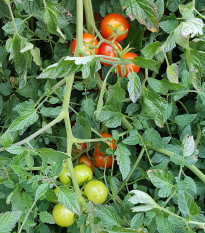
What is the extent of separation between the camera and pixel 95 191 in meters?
0.70

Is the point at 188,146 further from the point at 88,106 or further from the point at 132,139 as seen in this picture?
the point at 88,106

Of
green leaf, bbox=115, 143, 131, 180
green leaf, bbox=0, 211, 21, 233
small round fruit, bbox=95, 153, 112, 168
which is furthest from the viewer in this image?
small round fruit, bbox=95, 153, 112, 168

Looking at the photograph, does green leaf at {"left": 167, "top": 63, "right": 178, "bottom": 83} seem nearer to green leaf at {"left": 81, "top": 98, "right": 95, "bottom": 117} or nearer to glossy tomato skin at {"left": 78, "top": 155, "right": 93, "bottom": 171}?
green leaf at {"left": 81, "top": 98, "right": 95, "bottom": 117}

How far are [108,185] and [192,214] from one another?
0.84 feet

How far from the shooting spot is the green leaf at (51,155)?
0.59 metres

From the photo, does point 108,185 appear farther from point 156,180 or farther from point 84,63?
point 84,63

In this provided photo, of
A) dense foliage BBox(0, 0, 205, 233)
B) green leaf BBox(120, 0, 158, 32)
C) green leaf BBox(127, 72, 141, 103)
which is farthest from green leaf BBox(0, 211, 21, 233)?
green leaf BBox(120, 0, 158, 32)

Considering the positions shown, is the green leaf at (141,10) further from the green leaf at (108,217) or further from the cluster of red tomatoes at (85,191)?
the green leaf at (108,217)

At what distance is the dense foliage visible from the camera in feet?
1.96

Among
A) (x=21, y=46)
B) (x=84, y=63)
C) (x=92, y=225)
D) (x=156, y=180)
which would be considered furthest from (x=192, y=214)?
(x=21, y=46)

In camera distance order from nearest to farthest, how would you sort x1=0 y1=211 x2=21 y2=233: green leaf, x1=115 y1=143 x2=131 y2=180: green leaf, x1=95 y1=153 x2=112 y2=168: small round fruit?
x1=0 y1=211 x2=21 y2=233: green leaf
x1=115 y1=143 x2=131 y2=180: green leaf
x1=95 y1=153 x2=112 y2=168: small round fruit

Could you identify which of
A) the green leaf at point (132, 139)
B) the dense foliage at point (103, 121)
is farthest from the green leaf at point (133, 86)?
the green leaf at point (132, 139)

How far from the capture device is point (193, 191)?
28.1 inches

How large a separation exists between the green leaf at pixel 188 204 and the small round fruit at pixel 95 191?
0.64ft
